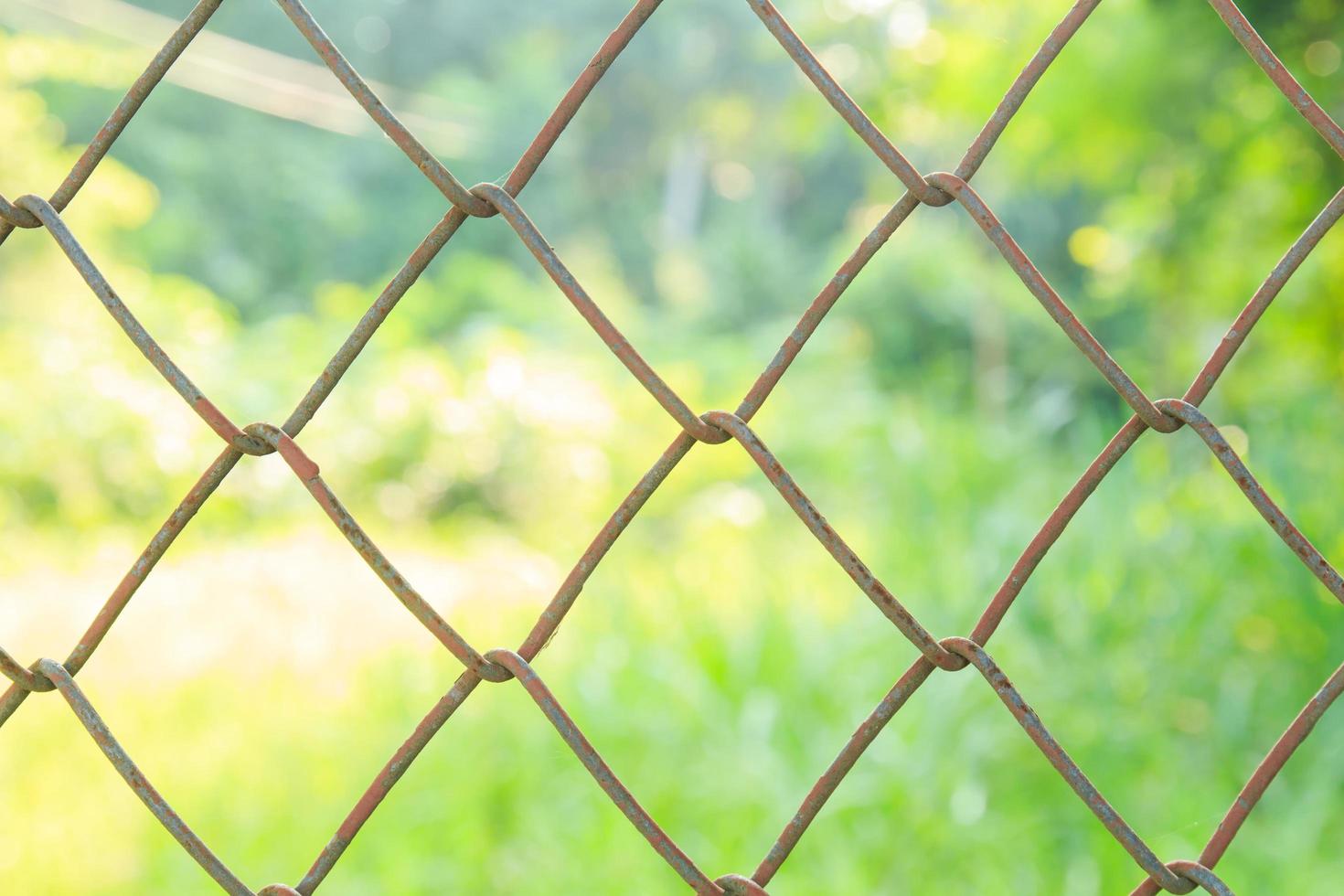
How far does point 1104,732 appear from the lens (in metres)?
1.68

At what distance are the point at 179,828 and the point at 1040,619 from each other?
5.67 ft

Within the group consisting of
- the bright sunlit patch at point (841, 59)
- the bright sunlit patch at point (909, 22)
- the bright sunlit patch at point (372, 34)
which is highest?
the bright sunlit patch at point (372, 34)

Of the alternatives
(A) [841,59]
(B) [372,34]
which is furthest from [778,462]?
(B) [372,34]

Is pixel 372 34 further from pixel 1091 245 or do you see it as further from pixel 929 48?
pixel 929 48

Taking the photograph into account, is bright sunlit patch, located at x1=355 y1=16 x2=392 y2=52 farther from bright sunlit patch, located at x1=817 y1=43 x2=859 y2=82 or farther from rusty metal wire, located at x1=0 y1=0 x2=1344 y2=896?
rusty metal wire, located at x1=0 y1=0 x2=1344 y2=896

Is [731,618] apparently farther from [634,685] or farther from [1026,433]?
[1026,433]

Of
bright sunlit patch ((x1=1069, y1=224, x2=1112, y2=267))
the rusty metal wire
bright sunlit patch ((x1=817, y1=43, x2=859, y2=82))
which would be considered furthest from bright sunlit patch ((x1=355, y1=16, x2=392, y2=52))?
the rusty metal wire

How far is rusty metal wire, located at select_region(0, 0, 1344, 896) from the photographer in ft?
1.32

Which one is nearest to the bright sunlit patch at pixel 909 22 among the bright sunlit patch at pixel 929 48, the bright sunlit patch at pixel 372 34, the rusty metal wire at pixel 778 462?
the bright sunlit patch at pixel 929 48

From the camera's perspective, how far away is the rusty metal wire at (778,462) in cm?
40

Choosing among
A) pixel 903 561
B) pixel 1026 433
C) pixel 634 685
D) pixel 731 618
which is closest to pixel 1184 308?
pixel 1026 433

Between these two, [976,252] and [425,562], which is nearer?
[425,562]

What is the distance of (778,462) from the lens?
409 millimetres

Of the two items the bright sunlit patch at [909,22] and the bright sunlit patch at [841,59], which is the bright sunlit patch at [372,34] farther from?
the bright sunlit patch at [909,22]
